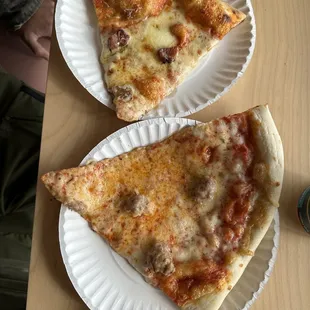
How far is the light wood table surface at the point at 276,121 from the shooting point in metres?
1.19

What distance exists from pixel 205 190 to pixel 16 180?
0.69m

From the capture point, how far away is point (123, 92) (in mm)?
1219

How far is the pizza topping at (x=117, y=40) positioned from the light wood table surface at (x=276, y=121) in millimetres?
147

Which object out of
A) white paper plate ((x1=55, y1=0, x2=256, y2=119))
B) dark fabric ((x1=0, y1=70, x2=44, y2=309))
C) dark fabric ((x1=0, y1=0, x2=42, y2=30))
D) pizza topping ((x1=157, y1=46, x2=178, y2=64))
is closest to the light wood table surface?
white paper plate ((x1=55, y1=0, x2=256, y2=119))

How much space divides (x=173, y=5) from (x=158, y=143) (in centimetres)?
43

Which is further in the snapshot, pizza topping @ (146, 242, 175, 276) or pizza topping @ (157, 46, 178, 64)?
pizza topping @ (157, 46, 178, 64)

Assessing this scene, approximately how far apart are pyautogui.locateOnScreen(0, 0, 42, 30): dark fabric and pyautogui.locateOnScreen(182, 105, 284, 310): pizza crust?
953 millimetres

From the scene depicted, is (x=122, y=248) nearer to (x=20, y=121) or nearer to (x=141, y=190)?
(x=141, y=190)

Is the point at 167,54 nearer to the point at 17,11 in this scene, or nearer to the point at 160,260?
the point at 160,260

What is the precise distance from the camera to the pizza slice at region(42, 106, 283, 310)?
116 centimetres

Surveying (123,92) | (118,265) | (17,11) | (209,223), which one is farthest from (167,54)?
(17,11)

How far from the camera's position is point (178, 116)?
1241 mm

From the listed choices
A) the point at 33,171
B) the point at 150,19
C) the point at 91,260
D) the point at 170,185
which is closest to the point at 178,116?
the point at 170,185

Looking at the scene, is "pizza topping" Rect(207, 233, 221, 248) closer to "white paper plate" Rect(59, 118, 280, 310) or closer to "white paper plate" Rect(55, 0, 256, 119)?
"white paper plate" Rect(59, 118, 280, 310)
